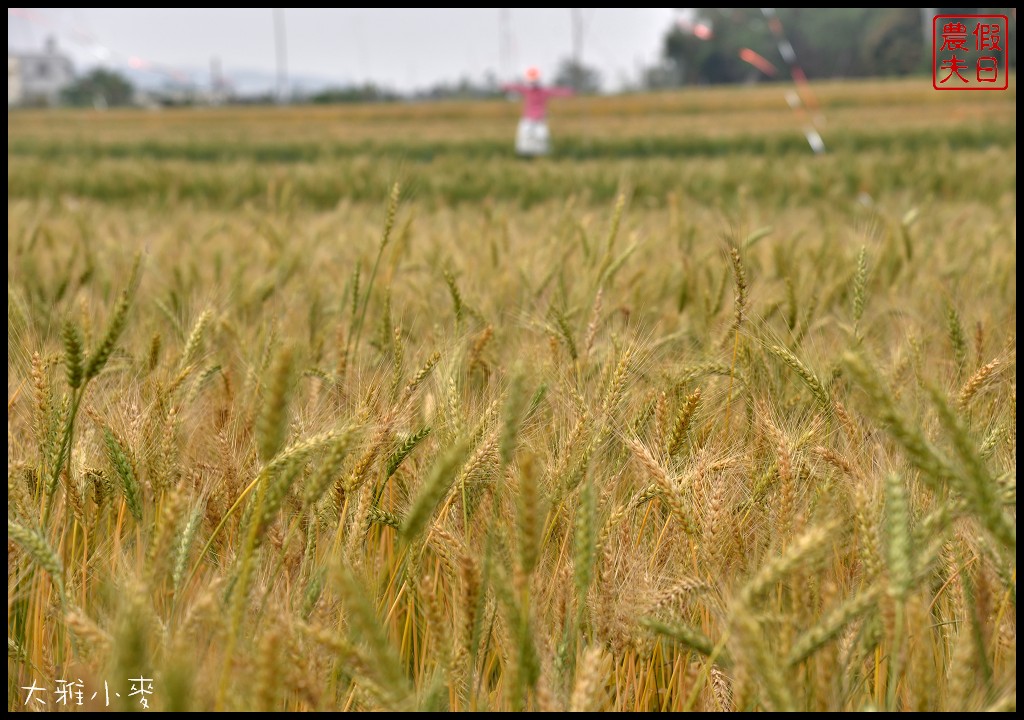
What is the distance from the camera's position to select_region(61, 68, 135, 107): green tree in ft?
202

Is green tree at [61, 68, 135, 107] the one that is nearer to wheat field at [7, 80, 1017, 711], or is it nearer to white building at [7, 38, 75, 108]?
white building at [7, 38, 75, 108]

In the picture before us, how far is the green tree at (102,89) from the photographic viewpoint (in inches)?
2429

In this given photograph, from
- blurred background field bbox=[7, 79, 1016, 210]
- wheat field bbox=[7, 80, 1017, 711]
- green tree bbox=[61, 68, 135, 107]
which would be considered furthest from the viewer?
green tree bbox=[61, 68, 135, 107]

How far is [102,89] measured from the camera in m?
61.7

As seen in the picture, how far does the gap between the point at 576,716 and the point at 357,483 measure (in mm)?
392

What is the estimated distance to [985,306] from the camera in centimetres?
215

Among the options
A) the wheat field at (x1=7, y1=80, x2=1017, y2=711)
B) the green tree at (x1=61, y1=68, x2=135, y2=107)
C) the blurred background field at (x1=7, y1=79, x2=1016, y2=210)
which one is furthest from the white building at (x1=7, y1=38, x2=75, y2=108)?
the wheat field at (x1=7, y1=80, x2=1017, y2=711)

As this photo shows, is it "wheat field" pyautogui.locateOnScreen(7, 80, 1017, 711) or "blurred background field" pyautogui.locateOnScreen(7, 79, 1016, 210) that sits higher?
"blurred background field" pyautogui.locateOnScreen(7, 79, 1016, 210)

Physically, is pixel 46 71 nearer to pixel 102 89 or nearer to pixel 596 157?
pixel 102 89

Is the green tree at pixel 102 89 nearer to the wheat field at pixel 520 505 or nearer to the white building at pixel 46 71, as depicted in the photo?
the white building at pixel 46 71

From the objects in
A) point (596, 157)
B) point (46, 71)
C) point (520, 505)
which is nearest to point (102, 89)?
point (46, 71)

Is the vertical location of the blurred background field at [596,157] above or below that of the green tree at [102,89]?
below

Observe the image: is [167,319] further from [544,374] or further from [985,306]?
[985,306]

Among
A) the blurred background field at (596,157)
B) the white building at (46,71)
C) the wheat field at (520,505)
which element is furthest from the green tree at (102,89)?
the wheat field at (520,505)
